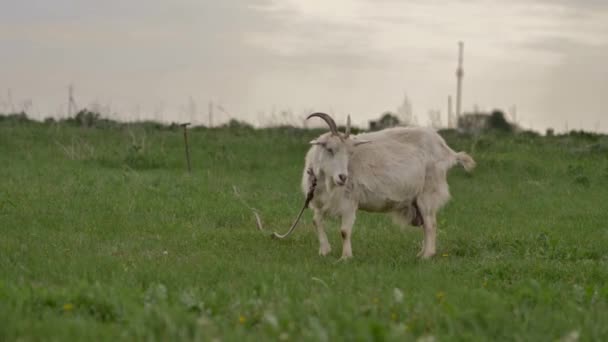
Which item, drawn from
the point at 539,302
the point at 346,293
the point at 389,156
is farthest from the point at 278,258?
the point at 539,302

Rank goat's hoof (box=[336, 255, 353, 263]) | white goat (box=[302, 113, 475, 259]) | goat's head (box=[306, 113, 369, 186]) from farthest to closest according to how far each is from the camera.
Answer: white goat (box=[302, 113, 475, 259]) < goat's head (box=[306, 113, 369, 186]) < goat's hoof (box=[336, 255, 353, 263])

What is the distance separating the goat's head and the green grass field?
984 millimetres

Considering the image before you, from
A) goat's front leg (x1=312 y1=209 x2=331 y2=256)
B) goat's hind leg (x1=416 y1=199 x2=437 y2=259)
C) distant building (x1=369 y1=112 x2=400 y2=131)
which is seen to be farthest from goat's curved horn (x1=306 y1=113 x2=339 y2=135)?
distant building (x1=369 y1=112 x2=400 y2=131)

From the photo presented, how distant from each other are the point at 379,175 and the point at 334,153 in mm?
860

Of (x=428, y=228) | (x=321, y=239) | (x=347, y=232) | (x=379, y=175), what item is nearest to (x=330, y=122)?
(x=379, y=175)

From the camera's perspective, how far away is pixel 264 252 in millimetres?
10875

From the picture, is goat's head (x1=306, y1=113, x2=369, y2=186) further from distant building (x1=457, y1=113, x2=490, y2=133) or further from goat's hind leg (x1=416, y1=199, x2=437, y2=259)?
distant building (x1=457, y1=113, x2=490, y2=133)

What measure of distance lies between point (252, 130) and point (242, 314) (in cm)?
1967

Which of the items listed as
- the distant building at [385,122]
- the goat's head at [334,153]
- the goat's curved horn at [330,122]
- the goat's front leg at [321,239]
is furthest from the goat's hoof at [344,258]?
the distant building at [385,122]

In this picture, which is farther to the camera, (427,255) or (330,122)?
(427,255)

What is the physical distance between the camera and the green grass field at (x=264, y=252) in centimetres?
646

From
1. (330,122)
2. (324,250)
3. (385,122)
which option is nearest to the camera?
(330,122)

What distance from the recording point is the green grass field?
21.2 feet

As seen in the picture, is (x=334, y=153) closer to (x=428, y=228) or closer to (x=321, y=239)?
(x=321, y=239)
